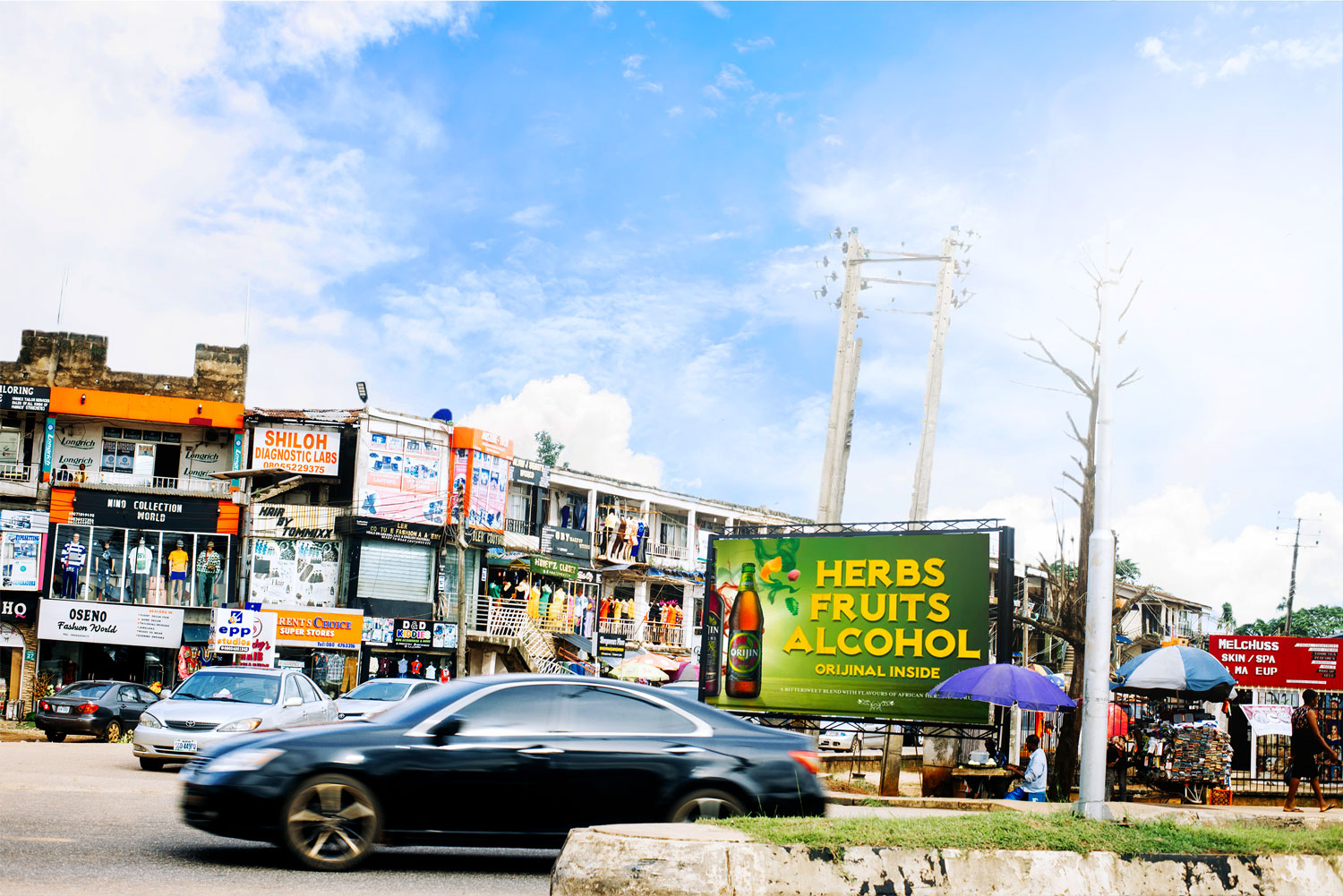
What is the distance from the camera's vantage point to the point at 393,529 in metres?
40.0

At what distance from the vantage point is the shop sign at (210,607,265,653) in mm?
34375

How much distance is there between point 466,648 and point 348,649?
14.7ft

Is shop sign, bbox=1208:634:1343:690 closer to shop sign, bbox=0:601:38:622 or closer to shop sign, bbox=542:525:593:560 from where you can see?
shop sign, bbox=542:525:593:560

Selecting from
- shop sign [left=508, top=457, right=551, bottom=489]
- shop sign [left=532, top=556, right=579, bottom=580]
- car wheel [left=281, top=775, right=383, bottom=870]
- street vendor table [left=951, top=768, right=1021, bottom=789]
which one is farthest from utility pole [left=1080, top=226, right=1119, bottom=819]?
shop sign [left=508, top=457, right=551, bottom=489]

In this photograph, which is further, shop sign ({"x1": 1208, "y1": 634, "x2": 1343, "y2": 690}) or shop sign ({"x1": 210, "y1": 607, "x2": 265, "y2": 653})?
shop sign ({"x1": 210, "y1": 607, "x2": 265, "y2": 653})

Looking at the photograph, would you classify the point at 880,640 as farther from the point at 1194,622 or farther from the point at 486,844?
the point at 1194,622

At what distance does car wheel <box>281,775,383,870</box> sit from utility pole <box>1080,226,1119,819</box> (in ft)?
17.7

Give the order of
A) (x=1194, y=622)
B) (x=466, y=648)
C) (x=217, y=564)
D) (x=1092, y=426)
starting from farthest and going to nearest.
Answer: (x=1194, y=622), (x=466, y=648), (x=217, y=564), (x=1092, y=426)

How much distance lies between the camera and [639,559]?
51.5 m

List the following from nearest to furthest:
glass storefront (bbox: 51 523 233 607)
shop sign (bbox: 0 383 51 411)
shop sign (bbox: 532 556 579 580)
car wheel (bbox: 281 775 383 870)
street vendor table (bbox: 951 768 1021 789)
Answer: car wheel (bbox: 281 775 383 870) → street vendor table (bbox: 951 768 1021 789) → glass storefront (bbox: 51 523 233 607) → shop sign (bbox: 0 383 51 411) → shop sign (bbox: 532 556 579 580)

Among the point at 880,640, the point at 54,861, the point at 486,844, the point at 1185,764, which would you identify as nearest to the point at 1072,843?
the point at 486,844

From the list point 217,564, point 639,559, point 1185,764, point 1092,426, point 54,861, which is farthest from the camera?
point 639,559

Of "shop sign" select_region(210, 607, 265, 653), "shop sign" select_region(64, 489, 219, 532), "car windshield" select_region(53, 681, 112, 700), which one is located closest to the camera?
"car windshield" select_region(53, 681, 112, 700)

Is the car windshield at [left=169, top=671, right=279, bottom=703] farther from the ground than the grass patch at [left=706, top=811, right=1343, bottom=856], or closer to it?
closer to it
